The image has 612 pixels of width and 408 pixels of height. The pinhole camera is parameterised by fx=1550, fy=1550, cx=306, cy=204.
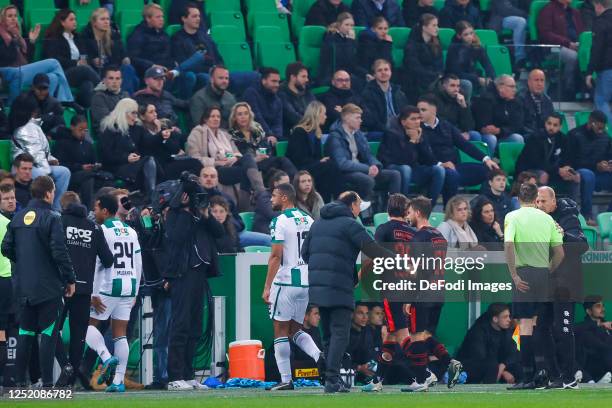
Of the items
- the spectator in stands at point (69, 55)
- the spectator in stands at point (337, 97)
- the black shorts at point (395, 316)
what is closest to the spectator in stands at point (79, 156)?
the spectator in stands at point (69, 55)

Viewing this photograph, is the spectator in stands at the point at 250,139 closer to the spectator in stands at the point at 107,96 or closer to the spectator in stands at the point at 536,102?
the spectator in stands at the point at 107,96

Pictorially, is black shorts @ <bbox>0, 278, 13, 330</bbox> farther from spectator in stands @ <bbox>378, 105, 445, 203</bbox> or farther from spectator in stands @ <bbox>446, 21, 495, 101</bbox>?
spectator in stands @ <bbox>446, 21, 495, 101</bbox>

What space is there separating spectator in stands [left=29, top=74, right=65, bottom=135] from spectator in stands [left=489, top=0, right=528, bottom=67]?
7.62 meters

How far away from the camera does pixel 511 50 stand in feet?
70.3

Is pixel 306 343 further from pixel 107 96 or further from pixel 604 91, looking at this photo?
pixel 604 91

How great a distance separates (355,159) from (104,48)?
3.37 m

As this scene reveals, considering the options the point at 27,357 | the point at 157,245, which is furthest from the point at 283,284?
the point at 27,357

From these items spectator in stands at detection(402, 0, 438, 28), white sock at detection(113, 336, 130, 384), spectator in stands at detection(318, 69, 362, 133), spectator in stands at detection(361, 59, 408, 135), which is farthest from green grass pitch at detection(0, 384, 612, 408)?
spectator in stands at detection(402, 0, 438, 28)

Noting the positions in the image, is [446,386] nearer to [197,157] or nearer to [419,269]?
[419,269]

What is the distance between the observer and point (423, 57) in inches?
821

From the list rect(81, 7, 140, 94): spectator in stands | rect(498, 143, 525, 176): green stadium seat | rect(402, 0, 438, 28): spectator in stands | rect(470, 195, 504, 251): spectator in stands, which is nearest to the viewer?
rect(470, 195, 504, 251): spectator in stands

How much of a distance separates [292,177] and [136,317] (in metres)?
3.20

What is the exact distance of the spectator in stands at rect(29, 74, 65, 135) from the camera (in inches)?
692

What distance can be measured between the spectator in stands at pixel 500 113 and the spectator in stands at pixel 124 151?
5278mm
